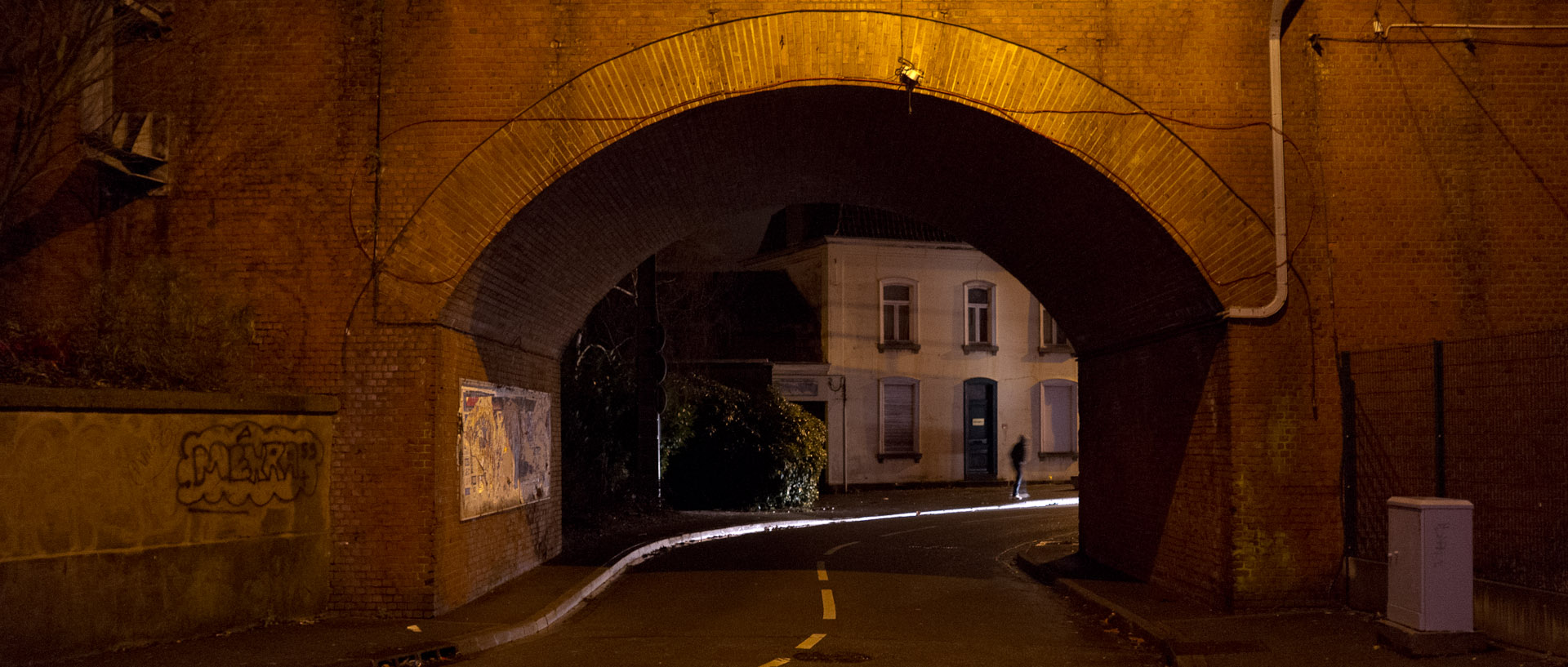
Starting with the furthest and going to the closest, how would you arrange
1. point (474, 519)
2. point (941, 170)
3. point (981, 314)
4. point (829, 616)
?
point (981, 314) → point (941, 170) → point (474, 519) → point (829, 616)

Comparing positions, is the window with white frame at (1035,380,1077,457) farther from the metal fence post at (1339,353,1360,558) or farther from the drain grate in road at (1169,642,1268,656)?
the drain grate in road at (1169,642,1268,656)

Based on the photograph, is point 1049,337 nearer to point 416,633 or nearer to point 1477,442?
point 1477,442

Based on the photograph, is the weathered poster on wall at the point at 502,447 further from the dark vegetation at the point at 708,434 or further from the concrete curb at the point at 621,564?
the dark vegetation at the point at 708,434

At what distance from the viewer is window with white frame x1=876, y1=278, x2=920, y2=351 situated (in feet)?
128

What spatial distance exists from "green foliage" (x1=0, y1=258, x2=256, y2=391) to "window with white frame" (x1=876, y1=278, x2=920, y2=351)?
27.7 m

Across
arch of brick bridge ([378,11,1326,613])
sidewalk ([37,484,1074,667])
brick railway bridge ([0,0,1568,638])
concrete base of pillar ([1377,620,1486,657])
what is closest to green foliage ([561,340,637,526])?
sidewalk ([37,484,1074,667])

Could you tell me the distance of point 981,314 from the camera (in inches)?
1591

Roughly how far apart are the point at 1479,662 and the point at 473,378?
9703 mm

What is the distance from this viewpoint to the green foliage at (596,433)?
2405 centimetres

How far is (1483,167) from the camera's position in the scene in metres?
12.7

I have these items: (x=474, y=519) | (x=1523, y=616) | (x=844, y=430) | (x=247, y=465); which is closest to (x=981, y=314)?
(x=844, y=430)

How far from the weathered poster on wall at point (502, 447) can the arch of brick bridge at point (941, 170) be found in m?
0.81

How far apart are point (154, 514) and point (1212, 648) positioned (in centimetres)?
896

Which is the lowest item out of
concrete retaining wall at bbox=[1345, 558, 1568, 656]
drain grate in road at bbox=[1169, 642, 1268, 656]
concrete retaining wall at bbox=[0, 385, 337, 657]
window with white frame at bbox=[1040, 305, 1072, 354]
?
drain grate in road at bbox=[1169, 642, 1268, 656]
